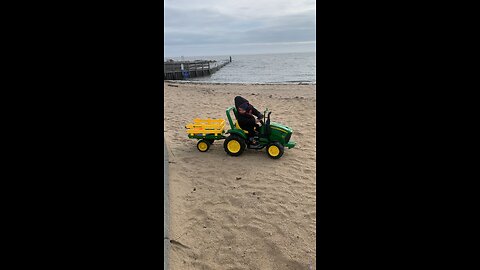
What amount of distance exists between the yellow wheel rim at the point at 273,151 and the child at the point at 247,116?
0.44 m

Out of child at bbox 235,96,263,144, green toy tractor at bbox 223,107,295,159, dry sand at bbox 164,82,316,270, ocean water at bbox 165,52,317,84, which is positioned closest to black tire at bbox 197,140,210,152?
dry sand at bbox 164,82,316,270

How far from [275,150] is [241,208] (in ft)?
7.35

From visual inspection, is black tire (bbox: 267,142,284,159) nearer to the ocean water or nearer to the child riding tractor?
the child riding tractor

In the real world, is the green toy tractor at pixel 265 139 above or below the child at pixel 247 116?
below

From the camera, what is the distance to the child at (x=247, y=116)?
6141mm

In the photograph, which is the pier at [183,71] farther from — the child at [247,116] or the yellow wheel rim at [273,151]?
the yellow wheel rim at [273,151]

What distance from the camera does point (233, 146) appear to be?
20.5ft

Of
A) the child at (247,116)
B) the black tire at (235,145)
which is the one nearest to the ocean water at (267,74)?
the child at (247,116)

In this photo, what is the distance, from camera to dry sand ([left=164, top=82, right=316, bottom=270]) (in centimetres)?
313

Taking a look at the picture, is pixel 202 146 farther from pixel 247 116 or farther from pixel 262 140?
pixel 262 140

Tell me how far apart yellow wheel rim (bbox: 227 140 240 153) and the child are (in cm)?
40
